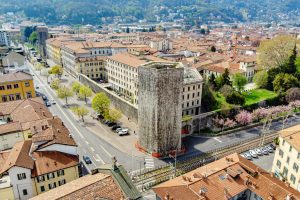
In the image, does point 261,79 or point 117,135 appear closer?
point 117,135

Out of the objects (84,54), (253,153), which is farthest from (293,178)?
(84,54)

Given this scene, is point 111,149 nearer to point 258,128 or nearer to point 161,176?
point 161,176

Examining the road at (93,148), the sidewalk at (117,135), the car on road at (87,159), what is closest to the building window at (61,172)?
the road at (93,148)

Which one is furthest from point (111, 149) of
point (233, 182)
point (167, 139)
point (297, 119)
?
point (297, 119)

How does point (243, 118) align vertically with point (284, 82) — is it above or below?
below

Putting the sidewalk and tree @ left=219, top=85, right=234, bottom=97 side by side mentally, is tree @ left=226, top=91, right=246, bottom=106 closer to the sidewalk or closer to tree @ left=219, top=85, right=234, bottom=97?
tree @ left=219, top=85, right=234, bottom=97

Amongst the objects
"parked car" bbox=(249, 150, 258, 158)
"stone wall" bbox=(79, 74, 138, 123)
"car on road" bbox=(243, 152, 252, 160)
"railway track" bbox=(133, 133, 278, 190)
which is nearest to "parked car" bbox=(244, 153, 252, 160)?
"car on road" bbox=(243, 152, 252, 160)

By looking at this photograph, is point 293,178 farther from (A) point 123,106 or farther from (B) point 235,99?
(A) point 123,106

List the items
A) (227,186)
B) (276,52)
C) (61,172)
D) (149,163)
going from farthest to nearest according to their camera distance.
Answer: (276,52)
(149,163)
(61,172)
(227,186)
